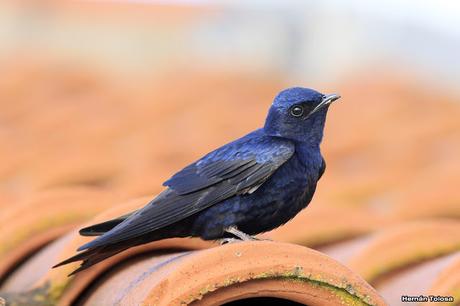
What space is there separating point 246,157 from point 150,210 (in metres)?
0.24

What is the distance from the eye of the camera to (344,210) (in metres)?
2.97

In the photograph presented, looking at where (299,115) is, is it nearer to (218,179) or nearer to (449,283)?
(218,179)

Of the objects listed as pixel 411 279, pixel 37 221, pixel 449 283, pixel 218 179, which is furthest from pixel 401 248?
pixel 37 221

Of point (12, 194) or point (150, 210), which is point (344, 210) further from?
point (12, 194)

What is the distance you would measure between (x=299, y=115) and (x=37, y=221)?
67 centimetres

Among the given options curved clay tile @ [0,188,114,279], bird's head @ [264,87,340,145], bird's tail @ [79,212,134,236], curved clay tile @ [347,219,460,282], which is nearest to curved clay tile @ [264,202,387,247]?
curved clay tile @ [347,219,460,282]

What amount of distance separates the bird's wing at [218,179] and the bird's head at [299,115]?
3.3 inches

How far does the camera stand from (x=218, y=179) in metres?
2.41

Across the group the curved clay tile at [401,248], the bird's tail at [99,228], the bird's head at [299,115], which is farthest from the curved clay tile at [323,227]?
the bird's tail at [99,228]

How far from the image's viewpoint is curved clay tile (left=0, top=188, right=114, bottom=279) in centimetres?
260

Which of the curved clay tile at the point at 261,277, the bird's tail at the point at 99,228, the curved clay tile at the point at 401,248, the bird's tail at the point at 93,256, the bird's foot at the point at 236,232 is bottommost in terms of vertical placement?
the curved clay tile at the point at 261,277

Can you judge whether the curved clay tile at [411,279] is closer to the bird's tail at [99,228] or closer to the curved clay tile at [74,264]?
the curved clay tile at [74,264]

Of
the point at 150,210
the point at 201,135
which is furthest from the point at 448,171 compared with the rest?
the point at 150,210

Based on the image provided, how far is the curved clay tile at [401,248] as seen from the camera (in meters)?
2.52
